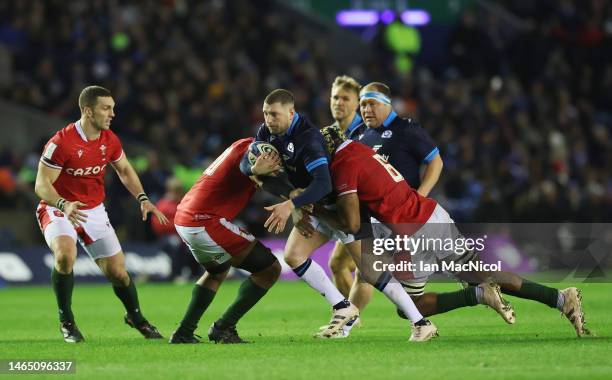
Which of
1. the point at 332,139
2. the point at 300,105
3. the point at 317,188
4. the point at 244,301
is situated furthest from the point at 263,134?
the point at 300,105

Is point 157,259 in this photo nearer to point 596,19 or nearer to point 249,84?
point 249,84

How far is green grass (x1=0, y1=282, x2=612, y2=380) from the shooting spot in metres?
8.16

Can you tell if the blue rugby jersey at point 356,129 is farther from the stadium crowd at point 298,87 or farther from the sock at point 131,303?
Result: the stadium crowd at point 298,87

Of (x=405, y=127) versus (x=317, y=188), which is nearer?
(x=317, y=188)

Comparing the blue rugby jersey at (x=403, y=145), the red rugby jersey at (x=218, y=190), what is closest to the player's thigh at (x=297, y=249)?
the red rugby jersey at (x=218, y=190)

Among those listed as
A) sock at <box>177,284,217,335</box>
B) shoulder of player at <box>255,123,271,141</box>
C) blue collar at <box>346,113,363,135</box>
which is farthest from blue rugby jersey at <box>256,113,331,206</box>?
blue collar at <box>346,113,363,135</box>

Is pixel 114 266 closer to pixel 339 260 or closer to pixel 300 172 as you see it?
pixel 300 172

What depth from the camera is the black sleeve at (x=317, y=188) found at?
373 inches

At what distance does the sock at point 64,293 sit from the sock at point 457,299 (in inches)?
127

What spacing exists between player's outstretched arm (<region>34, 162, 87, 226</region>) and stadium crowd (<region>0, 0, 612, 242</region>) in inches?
423

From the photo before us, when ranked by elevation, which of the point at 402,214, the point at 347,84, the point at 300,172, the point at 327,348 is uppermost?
the point at 347,84

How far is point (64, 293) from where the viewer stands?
1082cm

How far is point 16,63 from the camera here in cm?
2356

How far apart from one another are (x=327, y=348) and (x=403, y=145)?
264 centimetres
